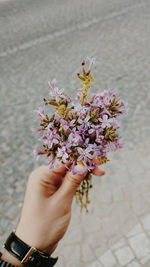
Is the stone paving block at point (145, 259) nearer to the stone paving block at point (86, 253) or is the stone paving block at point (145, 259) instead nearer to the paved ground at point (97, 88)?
the paved ground at point (97, 88)

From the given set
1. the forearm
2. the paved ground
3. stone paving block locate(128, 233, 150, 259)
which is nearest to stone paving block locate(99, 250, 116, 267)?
the paved ground

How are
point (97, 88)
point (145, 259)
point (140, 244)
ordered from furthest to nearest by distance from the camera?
1. point (97, 88)
2. point (140, 244)
3. point (145, 259)

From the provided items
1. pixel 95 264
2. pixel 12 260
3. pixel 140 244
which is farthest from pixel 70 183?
pixel 140 244

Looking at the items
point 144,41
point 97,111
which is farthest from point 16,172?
point 144,41

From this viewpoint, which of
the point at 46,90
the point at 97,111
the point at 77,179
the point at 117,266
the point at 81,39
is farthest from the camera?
the point at 81,39

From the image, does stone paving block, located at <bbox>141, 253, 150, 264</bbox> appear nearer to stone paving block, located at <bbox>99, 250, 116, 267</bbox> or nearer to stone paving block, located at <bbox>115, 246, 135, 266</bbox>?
stone paving block, located at <bbox>115, 246, 135, 266</bbox>

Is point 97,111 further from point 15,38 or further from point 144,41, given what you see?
point 15,38

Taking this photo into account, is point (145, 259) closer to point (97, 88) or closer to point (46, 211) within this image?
point (46, 211)
